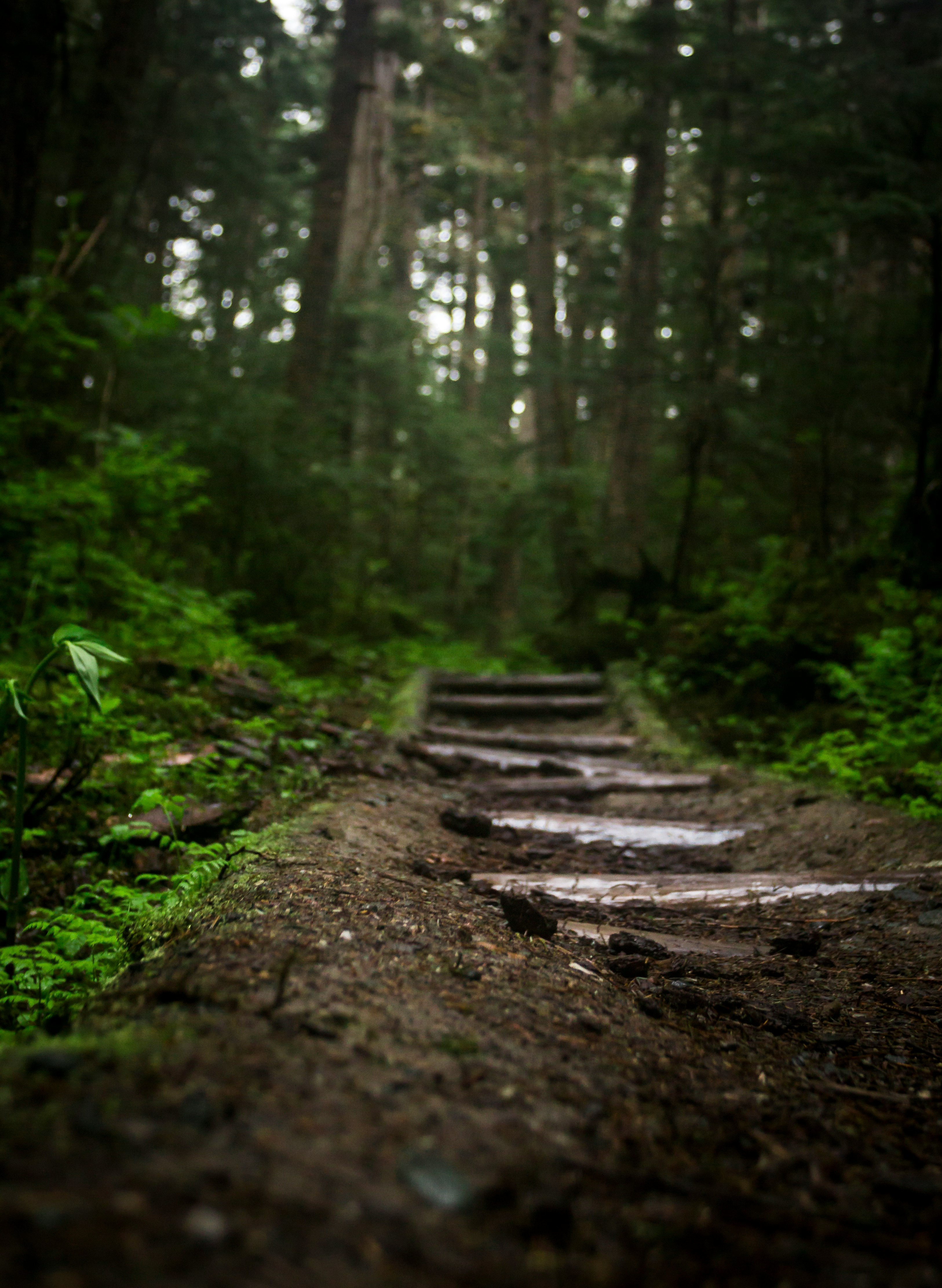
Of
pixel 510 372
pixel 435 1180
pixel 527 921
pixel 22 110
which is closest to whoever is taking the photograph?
A: pixel 435 1180

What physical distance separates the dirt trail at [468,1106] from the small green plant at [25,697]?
0.54 metres

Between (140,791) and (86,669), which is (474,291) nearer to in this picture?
(140,791)

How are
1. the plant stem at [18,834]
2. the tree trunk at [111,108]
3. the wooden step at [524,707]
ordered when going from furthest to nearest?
the tree trunk at [111,108]
the wooden step at [524,707]
the plant stem at [18,834]

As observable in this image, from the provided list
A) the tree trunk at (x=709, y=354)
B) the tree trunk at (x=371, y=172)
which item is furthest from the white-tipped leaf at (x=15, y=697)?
the tree trunk at (x=371, y=172)

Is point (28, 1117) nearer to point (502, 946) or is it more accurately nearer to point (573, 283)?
point (502, 946)

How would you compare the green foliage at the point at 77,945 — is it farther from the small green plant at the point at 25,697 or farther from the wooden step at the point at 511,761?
the wooden step at the point at 511,761

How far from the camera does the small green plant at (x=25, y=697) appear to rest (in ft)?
6.35

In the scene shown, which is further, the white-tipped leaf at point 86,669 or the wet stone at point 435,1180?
the white-tipped leaf at point 86,669

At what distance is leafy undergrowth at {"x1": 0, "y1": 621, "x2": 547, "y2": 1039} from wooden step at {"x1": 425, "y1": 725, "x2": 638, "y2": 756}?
23.9 inches

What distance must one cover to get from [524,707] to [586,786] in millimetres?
2472

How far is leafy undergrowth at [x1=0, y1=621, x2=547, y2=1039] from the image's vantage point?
211 centimetres

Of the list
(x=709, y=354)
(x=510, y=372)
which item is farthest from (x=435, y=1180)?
(x=510, y=372)

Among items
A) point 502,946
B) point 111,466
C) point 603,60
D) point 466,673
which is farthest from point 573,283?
point 502,946

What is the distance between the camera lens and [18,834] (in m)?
2.03
